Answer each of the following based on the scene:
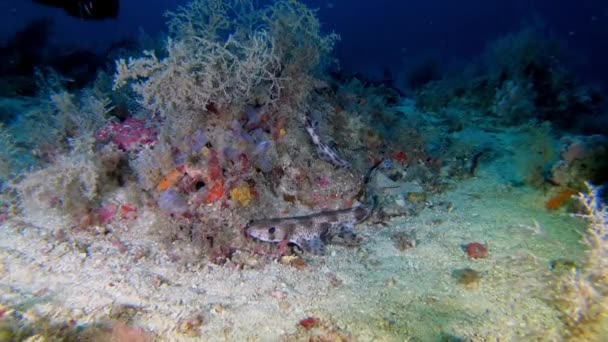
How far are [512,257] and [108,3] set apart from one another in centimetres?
1050

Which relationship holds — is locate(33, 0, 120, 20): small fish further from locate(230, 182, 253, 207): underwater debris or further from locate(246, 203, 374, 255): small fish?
locate(246, 203, 374, 255): small fish

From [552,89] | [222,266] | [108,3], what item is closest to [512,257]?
[222,266]

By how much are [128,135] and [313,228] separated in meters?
3.34

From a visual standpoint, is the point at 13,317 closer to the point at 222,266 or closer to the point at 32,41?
the point at 222,266

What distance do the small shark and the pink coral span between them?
2257 mm

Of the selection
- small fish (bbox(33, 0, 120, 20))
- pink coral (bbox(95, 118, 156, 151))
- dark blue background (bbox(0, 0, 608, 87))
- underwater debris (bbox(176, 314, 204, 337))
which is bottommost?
underwater debris (bbox(176, 314, 204, 337))

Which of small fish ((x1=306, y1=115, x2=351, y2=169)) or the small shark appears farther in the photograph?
small fish ((x1=306, y1=115, x2=351, y2=169))

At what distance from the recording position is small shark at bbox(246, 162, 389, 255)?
4.62 m

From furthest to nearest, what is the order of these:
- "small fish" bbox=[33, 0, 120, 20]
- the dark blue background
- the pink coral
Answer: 1. the dark blue background
2. "small fish" bbox=[33, 0, 120, 20]
3. the pink coral

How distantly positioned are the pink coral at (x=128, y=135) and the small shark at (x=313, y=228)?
226cm

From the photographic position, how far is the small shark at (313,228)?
462 centimetres

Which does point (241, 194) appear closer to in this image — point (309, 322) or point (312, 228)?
point (312, 228)

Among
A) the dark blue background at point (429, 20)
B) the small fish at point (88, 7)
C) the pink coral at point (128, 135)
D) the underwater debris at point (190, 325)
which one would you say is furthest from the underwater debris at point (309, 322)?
the dark blue background at point (429, 20)

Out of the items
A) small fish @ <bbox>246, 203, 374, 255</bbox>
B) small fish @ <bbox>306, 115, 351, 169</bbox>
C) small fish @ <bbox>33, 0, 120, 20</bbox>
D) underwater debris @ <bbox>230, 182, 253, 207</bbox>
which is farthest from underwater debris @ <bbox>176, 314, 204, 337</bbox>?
small fish @ <bbox>33, 0, 120, 20</bbox>
